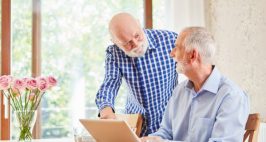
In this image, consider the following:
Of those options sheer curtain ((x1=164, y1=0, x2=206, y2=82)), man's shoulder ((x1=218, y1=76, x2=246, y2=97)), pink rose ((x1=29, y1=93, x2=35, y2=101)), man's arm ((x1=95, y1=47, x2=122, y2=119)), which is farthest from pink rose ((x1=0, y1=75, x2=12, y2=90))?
sheer curtain ((x1=164, y1=0, x2=206, y2=82))

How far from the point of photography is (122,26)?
6.86 feet

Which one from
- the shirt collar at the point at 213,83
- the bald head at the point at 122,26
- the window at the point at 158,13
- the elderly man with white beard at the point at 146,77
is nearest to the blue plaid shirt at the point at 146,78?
the elderly man with white beard at the point at 146,77

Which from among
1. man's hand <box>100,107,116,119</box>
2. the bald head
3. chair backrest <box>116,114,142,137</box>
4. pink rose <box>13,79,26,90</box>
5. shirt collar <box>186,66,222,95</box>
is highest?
the bald head

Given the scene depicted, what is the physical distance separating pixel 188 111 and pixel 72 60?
1.94m

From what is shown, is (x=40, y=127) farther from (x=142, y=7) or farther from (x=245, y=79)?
(x=245, y=79)

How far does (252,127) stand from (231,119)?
13 cm

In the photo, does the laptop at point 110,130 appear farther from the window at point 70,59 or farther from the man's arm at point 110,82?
the window at point 70,59

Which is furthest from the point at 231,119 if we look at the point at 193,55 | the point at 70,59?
the point at 70,59

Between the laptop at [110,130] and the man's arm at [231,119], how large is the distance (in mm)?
326

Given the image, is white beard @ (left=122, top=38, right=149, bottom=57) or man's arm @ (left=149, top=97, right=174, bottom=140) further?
white beard @ (left=122, top=38, right=149, bottom=57)

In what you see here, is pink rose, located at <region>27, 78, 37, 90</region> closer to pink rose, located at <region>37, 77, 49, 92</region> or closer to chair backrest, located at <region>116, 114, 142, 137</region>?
pink rose, located at <region>37, 77, 49, 92</region>

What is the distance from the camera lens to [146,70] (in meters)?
2.23

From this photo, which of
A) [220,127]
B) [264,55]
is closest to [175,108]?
[220,127]

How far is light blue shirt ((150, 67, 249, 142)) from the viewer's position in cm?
154
